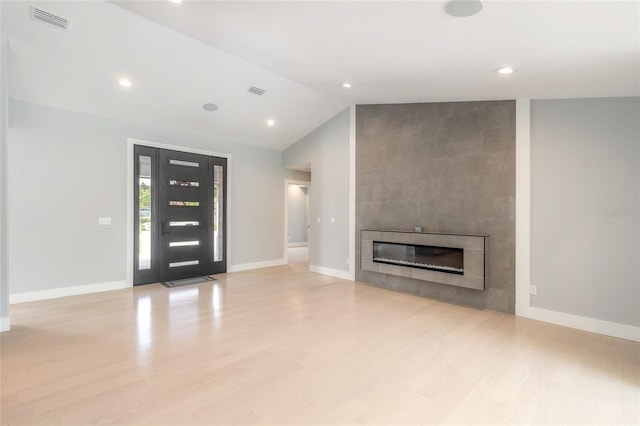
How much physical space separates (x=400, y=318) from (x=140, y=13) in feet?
14.3

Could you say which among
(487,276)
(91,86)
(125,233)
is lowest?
(487,276)

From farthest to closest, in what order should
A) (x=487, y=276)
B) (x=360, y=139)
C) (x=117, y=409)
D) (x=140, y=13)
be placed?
(x=360, y=139)
(x=487, y=276)
(x=140, y=13)
(x=117, y=409)

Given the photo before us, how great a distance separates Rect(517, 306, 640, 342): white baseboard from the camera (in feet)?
10.4

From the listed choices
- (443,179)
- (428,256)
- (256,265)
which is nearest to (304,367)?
(428,256)

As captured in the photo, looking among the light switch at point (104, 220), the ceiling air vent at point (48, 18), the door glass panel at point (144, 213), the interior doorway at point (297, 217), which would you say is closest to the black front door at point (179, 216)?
the door glass panel at point (144, 213)

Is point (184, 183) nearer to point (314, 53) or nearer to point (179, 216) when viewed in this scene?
point (179, 216)

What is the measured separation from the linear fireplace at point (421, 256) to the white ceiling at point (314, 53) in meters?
2.18

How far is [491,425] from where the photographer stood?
1828 mm

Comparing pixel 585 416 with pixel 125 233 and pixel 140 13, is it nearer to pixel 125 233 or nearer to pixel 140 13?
pixel 140 13

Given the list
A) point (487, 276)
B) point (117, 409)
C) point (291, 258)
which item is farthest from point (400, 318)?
point (291, 258)

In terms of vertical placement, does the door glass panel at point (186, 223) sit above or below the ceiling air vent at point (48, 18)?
below

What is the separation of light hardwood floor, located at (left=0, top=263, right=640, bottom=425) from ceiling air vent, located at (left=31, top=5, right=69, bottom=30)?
10.4 ft

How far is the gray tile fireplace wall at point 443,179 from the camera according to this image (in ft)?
13.1

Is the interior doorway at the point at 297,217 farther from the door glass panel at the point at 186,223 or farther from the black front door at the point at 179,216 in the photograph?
the door glass panel at the point at 186,223
